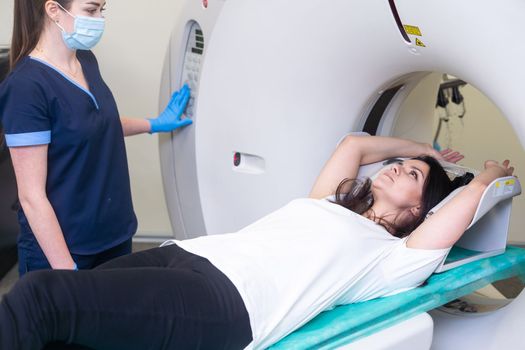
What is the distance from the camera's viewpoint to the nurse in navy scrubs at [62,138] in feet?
4.60

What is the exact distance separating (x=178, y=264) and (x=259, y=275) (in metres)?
0.17

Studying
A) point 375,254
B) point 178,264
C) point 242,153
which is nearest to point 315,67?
point 242,153

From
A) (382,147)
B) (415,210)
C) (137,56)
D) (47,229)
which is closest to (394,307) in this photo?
(415,210)

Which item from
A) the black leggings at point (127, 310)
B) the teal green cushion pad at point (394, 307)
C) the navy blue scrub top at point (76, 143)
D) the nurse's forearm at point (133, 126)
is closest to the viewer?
the black leggings at point (127, 310)

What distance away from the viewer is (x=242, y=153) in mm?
1821

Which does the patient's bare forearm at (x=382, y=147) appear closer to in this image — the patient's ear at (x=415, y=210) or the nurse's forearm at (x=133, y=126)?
the patient's ear at (x=415, y=210)

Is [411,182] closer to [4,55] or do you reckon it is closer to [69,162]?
[69,162]

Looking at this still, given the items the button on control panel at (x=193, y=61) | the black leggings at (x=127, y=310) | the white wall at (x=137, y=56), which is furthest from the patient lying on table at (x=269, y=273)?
the white wall at (x=137, y=56)

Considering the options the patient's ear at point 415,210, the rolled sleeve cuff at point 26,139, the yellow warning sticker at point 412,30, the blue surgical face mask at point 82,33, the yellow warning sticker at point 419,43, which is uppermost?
the yellow warning sticker at point 412,30

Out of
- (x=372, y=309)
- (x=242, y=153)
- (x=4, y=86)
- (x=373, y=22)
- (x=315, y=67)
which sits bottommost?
(x=372, y=309)

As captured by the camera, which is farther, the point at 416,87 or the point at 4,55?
the point at 4,55

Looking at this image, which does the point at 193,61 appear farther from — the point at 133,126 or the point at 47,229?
the point at 47,229

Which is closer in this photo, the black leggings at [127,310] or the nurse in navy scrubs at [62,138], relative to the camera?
the black leggings at [127,310]

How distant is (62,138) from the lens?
1450 millimetres
